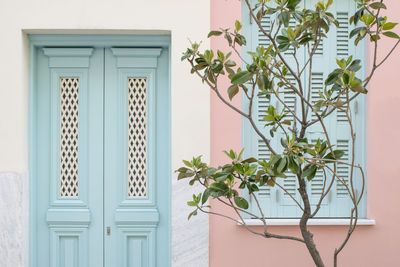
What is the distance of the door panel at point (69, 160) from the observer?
15.2 feet

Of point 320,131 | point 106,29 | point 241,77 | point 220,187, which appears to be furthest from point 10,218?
point 320,131

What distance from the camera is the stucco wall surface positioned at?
4301mm

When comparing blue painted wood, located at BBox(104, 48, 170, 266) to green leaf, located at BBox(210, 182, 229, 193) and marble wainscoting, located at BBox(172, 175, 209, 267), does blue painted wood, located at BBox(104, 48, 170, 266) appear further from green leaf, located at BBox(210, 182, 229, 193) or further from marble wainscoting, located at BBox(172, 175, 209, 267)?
green leaf, located at BBox(210, 182, 229, 193)

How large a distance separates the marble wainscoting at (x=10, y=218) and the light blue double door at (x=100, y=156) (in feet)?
1.04

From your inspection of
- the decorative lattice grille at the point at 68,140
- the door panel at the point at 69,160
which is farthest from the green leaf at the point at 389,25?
the decorative lattice grille at the point at 68,140

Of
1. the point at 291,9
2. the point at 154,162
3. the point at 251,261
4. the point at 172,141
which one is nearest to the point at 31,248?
the point at 154,162

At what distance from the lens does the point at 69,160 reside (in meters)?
4.66

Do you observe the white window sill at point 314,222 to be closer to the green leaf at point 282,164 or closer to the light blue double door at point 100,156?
the light blue double door at point 100,156

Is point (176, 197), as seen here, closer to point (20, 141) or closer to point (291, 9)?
point (20, 141)

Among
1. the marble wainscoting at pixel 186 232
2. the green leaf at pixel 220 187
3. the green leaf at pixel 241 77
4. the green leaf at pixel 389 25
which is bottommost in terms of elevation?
the marble wainscoting at pixel 186 232

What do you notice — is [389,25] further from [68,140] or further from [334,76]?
[68,140]

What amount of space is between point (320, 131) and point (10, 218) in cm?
318

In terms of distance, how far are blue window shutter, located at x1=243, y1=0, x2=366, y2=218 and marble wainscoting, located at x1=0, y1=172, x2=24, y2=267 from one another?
2.29 m

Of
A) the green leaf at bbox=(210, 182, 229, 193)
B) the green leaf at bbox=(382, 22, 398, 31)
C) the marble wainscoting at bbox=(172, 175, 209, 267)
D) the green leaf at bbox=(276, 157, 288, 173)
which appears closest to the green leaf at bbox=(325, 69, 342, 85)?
the green leaf at bbox=(382, 22, 398, 31)
